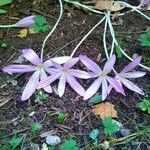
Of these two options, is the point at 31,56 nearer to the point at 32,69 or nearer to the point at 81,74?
the point at 32,69

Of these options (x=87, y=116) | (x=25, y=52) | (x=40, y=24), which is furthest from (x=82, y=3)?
(x=87, y=116)

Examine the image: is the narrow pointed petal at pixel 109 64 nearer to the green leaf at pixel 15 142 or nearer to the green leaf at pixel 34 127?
the green leaf at pixel 34 127

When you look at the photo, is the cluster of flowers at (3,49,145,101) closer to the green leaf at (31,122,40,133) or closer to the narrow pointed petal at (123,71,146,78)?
the narrow pointed petal at (123,71,146,78)

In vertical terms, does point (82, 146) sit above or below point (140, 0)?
below

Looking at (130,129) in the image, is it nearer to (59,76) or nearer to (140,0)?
(59,76)

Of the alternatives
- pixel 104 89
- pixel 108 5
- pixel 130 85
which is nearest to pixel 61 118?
pixel 104 89

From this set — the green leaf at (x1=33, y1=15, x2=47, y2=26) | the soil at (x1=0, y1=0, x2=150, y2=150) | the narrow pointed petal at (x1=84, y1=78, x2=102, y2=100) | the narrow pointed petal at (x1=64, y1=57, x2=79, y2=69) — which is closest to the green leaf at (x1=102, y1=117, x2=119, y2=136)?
the soil at (x1=0, y1=0, x2=150, y2=150)
